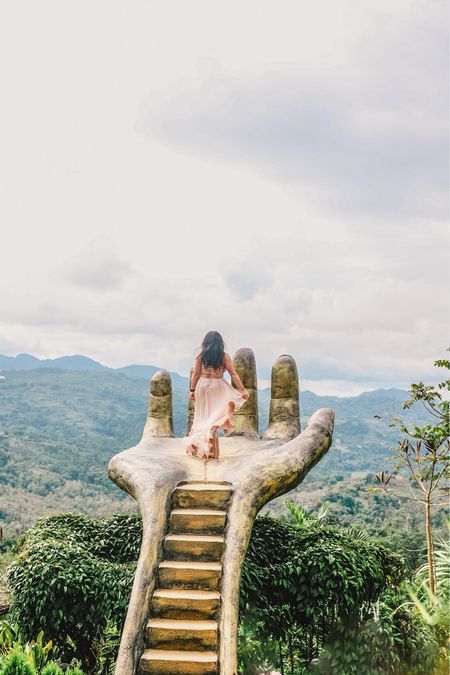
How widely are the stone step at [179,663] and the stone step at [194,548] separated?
3.22ft

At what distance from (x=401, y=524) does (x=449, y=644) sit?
15983 millimetres

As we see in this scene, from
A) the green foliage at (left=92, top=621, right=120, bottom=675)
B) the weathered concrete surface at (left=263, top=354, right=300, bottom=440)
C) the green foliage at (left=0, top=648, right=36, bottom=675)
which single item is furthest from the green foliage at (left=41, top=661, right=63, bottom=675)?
the weathered concrete surface at (left=263, top=354, right=300, bottom=440)

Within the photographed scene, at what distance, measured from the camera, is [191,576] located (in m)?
6.57

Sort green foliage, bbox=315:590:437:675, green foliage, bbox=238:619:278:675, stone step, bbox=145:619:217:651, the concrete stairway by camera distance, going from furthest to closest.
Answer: green foliage, bbox=238:619:278:675
green foliage, bbox=315:590:437:675
stone step, bbox=145:619:217:651
the concrete stairway

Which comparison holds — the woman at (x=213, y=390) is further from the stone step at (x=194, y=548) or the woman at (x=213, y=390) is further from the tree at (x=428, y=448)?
the tree at (x=428, y=448)

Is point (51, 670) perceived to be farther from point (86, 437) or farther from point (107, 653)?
point (86, 437)

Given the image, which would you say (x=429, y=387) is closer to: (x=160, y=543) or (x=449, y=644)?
(x=449, y=644)

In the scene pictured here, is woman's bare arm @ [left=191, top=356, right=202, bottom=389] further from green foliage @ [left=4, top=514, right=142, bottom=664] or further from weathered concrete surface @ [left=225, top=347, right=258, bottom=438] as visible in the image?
green foliage @ [left=4, top=514, right=142, bottom=664]

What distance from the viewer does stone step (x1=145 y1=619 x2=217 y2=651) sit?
20.0 feet

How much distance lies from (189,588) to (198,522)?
0.76m

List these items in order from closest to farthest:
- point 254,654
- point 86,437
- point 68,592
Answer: point 68,592, point 254,654, point 86,437

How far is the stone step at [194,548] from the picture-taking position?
6801 mm

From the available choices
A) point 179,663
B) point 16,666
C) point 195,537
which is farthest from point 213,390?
point 16,666

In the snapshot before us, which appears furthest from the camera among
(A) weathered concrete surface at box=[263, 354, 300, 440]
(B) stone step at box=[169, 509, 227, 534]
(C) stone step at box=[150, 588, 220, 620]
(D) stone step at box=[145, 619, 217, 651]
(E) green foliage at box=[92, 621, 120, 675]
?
(A) weathered concrete surface at box=[263, 354, 300, 440]
